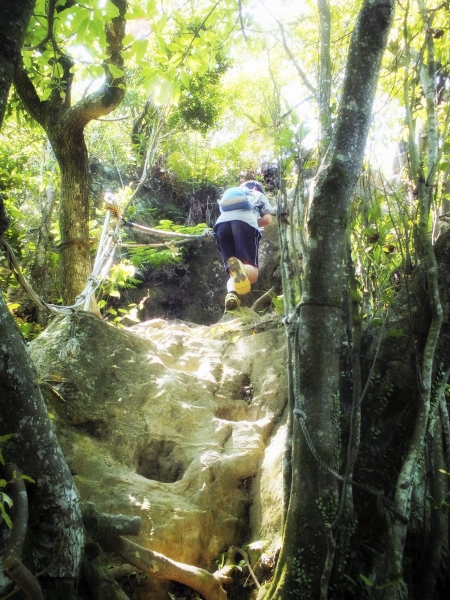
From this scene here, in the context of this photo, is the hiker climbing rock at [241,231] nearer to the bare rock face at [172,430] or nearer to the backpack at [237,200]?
the backpack at [237,200]

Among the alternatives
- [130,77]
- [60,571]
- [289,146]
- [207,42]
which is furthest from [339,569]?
[130,77]

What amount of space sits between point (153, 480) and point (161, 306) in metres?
6.25

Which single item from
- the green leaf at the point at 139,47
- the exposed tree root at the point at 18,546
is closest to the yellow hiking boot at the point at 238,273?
the green leaf at the point at 139,47

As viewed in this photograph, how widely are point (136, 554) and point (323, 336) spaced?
1.27m

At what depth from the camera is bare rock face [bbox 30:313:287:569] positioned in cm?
252

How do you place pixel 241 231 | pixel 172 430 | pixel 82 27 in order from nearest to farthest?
pixel 82 27, pixel 172 430, pixel 241 231

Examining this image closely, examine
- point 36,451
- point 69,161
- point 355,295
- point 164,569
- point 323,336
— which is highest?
point 69,161

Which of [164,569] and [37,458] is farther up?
[37,458]

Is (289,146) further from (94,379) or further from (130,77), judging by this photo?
(130,77)

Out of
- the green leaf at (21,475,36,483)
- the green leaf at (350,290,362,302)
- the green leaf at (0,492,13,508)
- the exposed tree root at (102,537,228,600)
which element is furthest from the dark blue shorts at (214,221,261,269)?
the green leaf at (0,492,13,508)

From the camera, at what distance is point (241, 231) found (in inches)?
203

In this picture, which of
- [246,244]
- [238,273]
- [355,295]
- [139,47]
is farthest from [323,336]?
[246,244]

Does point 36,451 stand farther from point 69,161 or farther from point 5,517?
point 69,161

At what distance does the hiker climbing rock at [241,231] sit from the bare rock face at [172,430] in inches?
45.8
